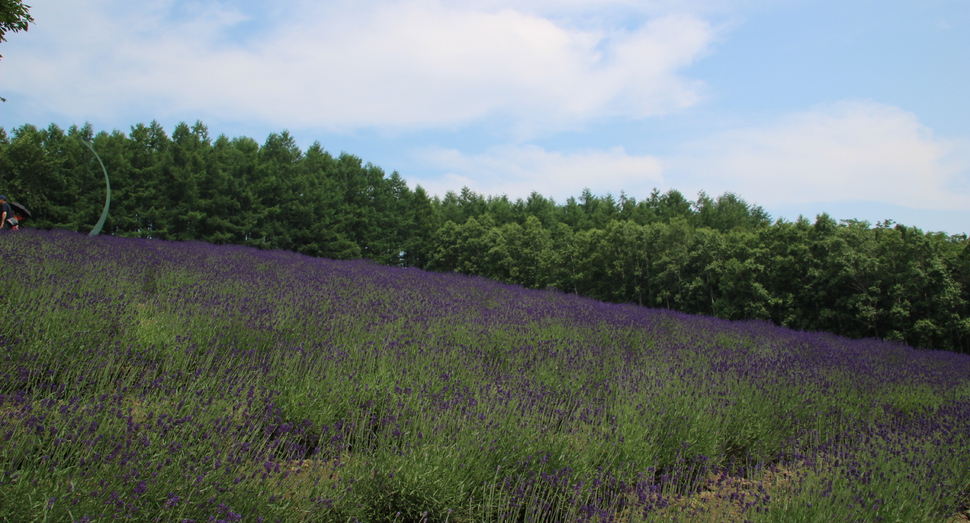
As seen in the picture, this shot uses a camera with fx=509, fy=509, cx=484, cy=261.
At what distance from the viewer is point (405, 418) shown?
3076 mm

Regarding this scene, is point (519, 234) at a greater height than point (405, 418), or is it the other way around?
point (519, 234)

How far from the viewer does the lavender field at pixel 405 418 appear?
7.08ft

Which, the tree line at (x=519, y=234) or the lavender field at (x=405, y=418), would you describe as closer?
the lavender field at (x=405, y=418)

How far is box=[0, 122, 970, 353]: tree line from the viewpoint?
14.2 meters

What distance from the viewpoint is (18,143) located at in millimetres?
26656

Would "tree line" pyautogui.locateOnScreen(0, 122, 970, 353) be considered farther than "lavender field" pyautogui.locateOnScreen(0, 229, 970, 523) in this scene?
Yes

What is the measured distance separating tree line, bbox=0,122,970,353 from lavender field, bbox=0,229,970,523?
32.5 ft

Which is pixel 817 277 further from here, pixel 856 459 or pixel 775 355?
pixel 856 459

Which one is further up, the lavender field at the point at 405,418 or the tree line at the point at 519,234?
the tree line at the point at 519,234

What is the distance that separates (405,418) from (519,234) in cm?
2829

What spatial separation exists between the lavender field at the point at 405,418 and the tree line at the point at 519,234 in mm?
9891

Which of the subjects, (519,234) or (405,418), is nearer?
(405,418)

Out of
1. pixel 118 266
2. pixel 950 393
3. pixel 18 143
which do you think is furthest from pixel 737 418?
pixel 18 143

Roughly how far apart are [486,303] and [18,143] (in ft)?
103
